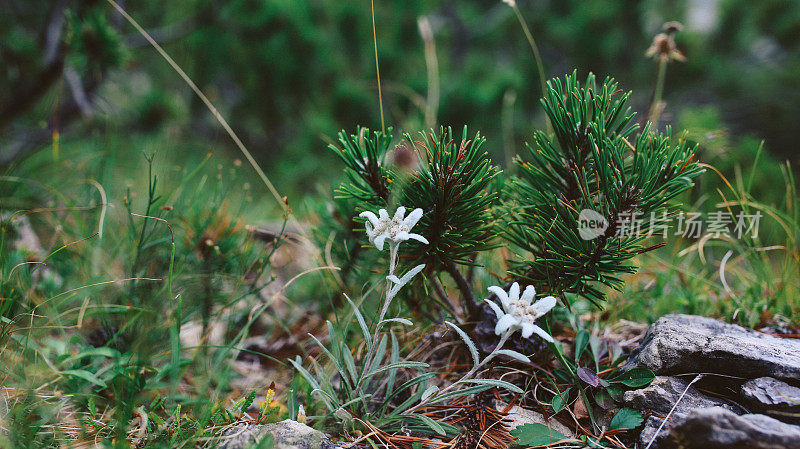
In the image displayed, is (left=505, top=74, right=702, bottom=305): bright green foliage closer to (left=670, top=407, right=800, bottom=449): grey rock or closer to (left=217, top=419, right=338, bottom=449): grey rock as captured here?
(left=670, top=407, right=800, bottom=449): grey rock

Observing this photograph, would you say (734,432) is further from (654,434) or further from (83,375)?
(83,375)

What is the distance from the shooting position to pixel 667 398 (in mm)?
881

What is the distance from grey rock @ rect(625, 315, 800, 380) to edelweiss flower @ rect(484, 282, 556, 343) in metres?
0.34

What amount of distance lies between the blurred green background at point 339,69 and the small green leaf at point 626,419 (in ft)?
3.79

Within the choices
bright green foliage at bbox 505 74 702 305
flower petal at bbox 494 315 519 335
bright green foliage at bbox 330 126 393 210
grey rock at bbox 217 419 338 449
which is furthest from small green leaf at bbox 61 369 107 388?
bright green foliage at bbox 505 74 702 305

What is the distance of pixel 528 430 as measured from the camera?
84 centimetres

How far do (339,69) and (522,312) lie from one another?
3.33 meters

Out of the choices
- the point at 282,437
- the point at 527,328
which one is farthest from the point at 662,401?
the point at 282,437

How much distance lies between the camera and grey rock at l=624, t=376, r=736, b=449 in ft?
2.80

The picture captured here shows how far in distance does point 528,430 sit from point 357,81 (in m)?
3.32

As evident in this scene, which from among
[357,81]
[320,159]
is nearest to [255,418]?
[320,159]

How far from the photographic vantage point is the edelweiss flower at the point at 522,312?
30.0 inches

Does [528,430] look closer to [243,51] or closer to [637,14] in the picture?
[243,51]

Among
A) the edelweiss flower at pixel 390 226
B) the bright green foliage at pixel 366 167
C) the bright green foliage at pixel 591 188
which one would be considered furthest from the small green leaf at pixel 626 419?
the bright green foliage at pixel 366 167
